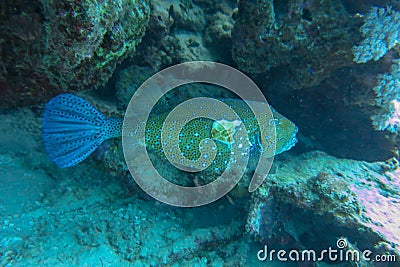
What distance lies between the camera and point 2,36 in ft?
9.04

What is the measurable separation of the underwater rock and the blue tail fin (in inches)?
106

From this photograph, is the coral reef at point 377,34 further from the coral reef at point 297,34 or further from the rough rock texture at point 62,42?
the rough rock texture at point 62,42

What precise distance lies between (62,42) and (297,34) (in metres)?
3.72

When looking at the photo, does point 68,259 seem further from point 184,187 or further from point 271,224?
point 271,224

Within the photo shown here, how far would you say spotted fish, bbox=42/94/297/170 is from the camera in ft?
12.1

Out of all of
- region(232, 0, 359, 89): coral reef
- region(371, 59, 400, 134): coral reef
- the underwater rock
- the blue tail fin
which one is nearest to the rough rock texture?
the blue tail fin

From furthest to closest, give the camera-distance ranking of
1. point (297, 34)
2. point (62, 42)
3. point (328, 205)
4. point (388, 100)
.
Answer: point (388, 100) → point (297, 34) → point (328, 205) → point (62, 42)

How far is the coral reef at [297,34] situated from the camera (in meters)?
4.35

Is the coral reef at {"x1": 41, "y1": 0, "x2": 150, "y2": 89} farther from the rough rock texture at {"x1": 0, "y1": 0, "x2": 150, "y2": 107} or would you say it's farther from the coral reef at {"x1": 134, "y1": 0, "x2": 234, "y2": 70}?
the coral reef at {"x1": 134, "y1": 0, "x2": 234, "y2": 70}

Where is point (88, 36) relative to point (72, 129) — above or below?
above

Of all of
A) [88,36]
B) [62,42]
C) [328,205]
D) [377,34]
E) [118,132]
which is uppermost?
[377,34]
